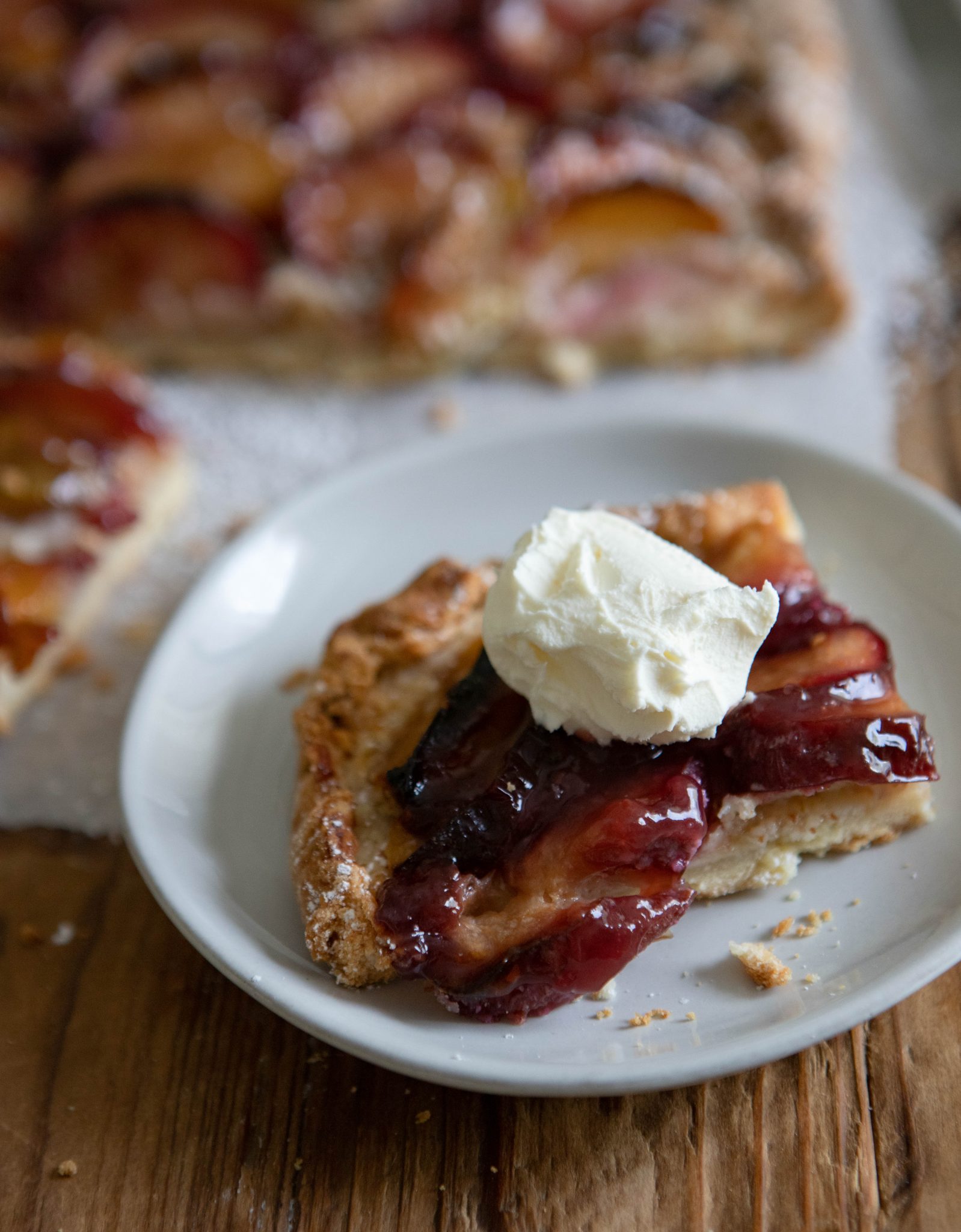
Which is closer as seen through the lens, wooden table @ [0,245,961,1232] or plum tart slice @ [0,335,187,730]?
wooden table @ [0,245,961,1232]

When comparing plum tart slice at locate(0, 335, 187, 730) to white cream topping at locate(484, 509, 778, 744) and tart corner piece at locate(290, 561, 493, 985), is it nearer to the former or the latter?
tart corner piece at locate(290, 561, 493, 985)

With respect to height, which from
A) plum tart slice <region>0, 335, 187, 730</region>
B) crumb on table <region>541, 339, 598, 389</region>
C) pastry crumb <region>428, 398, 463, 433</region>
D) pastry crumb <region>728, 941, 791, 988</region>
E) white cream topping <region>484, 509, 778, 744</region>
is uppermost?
white cream topping <region>484, 509, 778, 744</region>

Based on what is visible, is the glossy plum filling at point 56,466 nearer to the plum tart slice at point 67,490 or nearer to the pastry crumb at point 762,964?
the plum tart slice at point 67,490

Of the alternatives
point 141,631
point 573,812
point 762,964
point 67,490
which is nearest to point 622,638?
point 573,812

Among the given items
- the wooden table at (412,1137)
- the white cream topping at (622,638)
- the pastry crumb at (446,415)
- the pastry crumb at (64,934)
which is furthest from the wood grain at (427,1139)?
the pastry crumb at (446,415)

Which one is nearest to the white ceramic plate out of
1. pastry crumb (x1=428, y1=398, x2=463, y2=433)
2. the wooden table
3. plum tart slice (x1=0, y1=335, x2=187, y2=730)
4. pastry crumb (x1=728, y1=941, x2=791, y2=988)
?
pastry crumb (x1=728, y1=941, x2=791, y2=988)

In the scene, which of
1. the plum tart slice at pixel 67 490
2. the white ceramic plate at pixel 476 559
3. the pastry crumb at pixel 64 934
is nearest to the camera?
the white ceramic plate at pixel 476 559

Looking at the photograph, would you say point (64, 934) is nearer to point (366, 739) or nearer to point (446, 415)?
point (366, 739)
